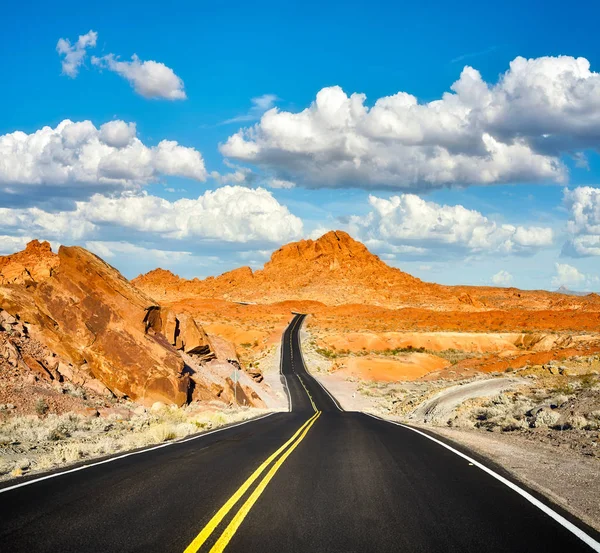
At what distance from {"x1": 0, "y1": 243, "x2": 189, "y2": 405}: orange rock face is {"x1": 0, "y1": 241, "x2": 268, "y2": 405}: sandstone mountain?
0.04 m

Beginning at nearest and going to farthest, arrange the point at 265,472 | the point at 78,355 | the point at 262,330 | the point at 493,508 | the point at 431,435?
the point at 493,508, the point at 265,472, the point at 431,435, the point at 78,355, the point at 262,330

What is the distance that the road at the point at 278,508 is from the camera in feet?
18.1

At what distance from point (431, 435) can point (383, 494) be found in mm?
9987

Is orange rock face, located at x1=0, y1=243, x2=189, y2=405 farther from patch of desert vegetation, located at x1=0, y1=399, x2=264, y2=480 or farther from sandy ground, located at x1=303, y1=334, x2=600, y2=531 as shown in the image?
sandy ground, located at x1=303, y1=334, x2=600, y2=531

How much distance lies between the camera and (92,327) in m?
26.8

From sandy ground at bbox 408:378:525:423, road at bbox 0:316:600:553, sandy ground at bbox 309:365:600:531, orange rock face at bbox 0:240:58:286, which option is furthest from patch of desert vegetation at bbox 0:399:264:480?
sandy ground at bbox 408:378:525:423

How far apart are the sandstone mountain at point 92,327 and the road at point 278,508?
15.3 meters

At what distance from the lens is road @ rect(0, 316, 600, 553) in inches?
218

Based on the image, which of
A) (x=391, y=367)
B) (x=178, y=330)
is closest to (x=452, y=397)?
(x=178, y=330)

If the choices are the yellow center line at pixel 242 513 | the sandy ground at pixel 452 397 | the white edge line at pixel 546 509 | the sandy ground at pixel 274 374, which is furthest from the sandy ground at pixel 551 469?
the sandy ground at pixel 274 374

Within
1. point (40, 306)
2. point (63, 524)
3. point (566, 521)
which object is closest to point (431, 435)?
point (566, 521)

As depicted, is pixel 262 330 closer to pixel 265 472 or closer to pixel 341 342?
pixel 341 342

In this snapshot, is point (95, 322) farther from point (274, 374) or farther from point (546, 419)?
point (274, 374)

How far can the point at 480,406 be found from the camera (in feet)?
85.7
